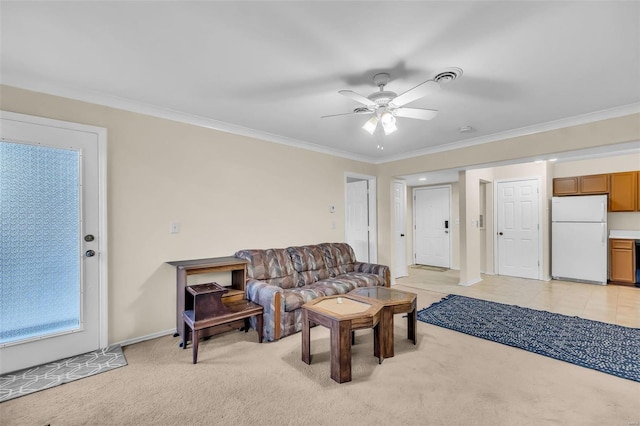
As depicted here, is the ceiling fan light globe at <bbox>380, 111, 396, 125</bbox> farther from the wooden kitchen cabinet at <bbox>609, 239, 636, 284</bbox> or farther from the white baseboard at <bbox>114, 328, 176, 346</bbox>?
the wooden kitchen cabinet at <bbox>609, 239, 636, 284</bbox>

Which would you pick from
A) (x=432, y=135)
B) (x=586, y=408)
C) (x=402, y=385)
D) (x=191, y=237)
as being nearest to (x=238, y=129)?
(x=191, y=237)

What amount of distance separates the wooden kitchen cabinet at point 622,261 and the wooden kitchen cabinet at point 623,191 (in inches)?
24.7

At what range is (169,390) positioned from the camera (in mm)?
2150

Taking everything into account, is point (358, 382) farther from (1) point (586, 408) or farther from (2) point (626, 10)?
(2) point (626, 10)

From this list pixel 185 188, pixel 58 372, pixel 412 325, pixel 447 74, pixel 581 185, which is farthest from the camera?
pixel 581 185

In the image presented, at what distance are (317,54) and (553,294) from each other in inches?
208

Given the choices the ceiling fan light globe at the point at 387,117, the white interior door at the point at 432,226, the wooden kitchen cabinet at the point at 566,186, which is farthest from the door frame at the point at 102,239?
the wooden kitchen cabinet at the point at 566,186

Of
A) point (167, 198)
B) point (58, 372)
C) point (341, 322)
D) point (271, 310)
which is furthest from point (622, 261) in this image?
point (58, 372)

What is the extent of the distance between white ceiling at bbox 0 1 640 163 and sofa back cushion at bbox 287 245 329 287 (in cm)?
185

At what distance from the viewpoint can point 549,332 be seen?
3158 mm

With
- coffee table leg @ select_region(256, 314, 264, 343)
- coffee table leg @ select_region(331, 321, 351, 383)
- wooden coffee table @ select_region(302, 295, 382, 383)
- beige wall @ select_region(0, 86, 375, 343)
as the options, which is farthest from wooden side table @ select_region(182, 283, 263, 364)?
coffee table leg @ select_region(331, 321, 351, 383)

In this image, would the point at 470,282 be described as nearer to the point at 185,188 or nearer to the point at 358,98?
the point at 358,98

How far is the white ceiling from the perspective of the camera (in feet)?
5.44

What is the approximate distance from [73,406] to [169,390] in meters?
0.59
